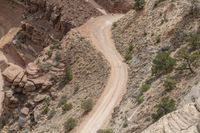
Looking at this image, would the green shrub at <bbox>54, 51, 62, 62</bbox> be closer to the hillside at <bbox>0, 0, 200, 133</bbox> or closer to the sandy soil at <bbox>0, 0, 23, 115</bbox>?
the hillside at <bbox>0, 0, 200, 133</bbox>

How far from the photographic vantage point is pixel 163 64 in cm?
4225

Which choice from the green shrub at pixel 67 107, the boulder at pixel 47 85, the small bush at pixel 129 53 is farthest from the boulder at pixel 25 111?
the small bush at pixel 129 53

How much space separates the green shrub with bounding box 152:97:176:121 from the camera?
3375 centimetres

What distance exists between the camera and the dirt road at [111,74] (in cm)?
4425

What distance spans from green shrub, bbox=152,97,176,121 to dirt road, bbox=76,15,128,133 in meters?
8.93

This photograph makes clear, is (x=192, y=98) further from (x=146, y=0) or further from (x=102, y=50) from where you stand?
(x=146, y=0)

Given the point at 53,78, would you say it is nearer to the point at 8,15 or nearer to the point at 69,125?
the point at 69,125

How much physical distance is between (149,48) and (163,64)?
771 centimetres

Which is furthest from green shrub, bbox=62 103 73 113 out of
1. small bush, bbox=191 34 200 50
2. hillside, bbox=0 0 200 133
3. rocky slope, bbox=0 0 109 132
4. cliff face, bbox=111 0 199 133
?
small bush, bbox=191 34 200 50

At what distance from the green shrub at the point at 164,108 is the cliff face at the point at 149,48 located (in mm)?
386

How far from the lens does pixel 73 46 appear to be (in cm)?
5828

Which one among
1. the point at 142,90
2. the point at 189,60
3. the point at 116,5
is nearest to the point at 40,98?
the point at 142,90

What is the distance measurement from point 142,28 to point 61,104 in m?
12.1

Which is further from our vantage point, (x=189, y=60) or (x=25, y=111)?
(x=25, y=111)
